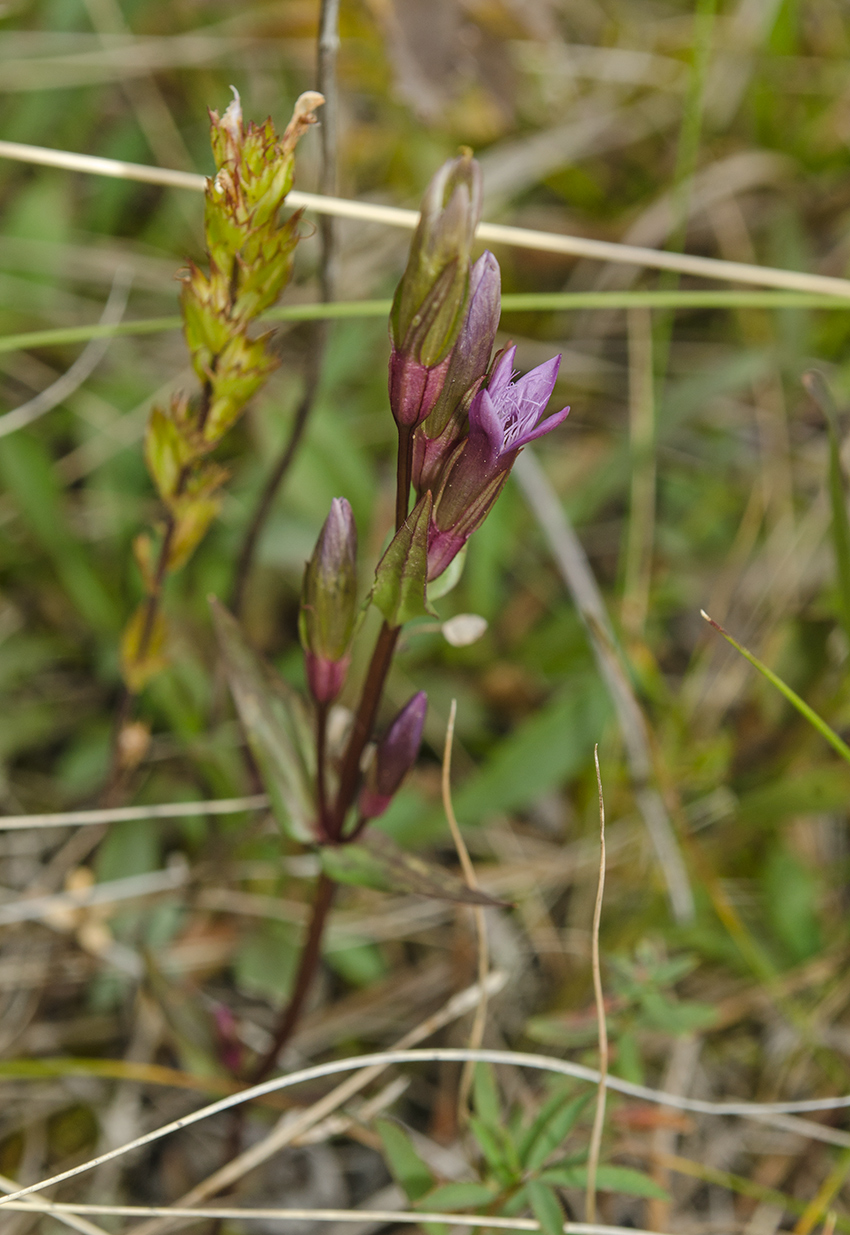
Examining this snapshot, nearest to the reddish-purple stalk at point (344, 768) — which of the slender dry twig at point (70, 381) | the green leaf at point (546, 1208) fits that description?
the green leaf at point (546, 1208)

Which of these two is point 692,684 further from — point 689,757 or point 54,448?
point 54,448

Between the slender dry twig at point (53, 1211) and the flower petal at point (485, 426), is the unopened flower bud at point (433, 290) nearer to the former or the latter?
the flower petal at point (485, 426)

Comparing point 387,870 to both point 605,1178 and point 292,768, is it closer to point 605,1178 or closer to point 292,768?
point 292,768

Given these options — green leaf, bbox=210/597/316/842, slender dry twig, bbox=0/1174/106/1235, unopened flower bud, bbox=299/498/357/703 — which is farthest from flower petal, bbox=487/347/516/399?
slender dry twig, bbox=0/1174/106/1235

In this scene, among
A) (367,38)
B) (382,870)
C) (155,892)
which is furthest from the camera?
(367,38)

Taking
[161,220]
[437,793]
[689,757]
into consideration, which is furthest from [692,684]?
[161,220]
